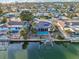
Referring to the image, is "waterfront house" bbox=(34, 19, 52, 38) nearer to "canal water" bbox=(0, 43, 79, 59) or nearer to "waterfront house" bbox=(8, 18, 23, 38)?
"waterfront house" bbox=(8, 18, 23, 38)

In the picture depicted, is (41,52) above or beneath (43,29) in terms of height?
beneath

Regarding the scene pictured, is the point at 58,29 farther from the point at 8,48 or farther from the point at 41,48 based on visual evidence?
the point at 8,48

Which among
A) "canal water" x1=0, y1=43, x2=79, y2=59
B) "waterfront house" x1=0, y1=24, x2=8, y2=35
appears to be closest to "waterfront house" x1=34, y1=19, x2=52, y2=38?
"canal water" x1=0, y1=43, x2=79, y2=59

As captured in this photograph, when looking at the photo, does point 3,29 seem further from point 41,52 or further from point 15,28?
point 41,52

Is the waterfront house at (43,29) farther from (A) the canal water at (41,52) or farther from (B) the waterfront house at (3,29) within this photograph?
(B) the waterfront house at (3,29)

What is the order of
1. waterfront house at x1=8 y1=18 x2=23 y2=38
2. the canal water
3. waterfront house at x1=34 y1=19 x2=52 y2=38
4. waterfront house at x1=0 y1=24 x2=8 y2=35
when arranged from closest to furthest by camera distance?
the canal water, waterfront house at x1=8 y1=18 x2=23 y2=38, waterfront house at x1=34 y1=19 x2=52 y2=38, waterfront house at x1=0 y1=24 x2=8 y2=35

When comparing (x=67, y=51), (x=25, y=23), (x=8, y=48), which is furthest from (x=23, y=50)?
(x=25, y=23)

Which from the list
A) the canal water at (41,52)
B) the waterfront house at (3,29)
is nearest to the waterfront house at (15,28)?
the waterfront house at (3,29)

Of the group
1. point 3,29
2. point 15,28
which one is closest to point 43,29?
point 15,28
